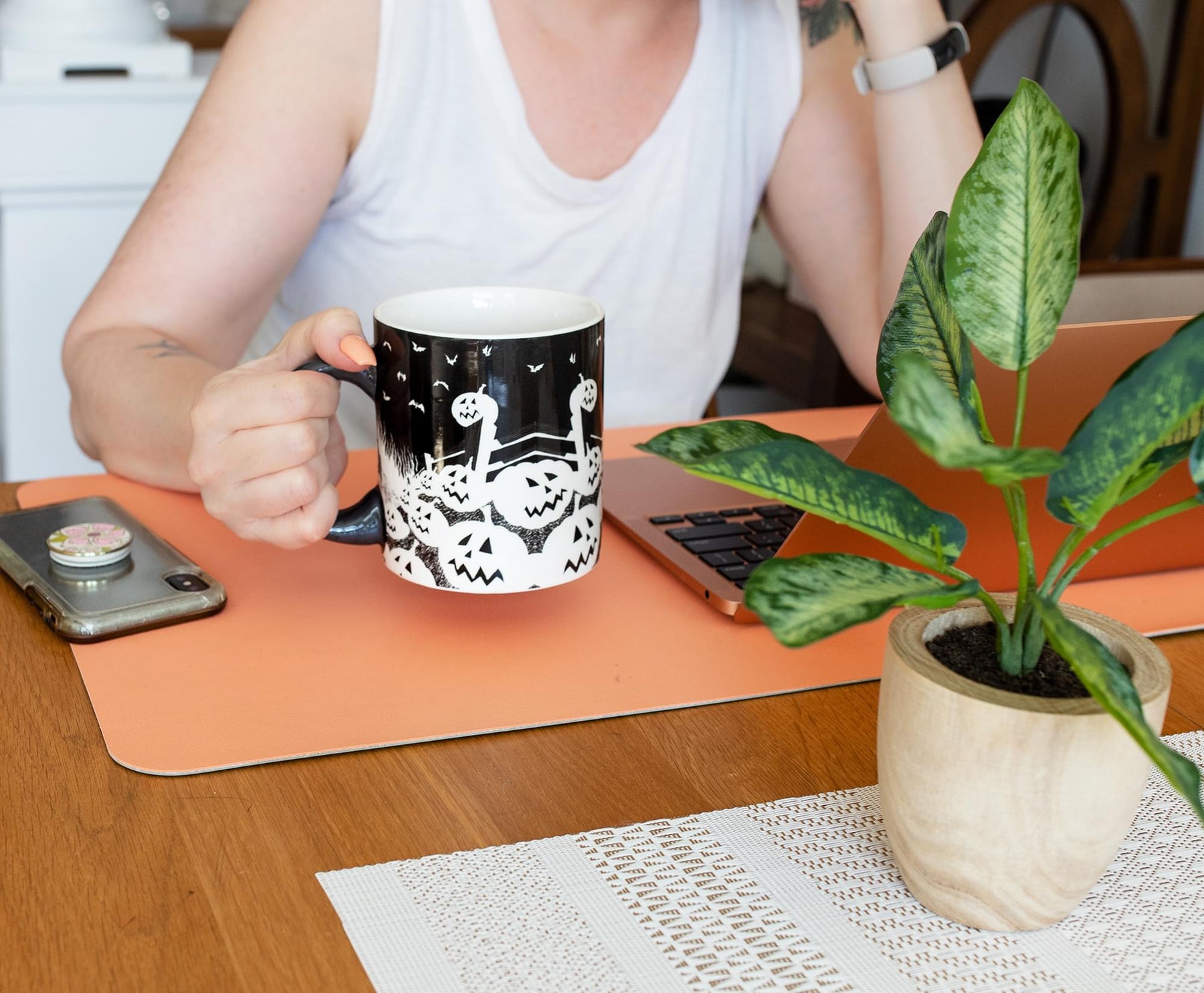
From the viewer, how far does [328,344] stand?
64 centimetres

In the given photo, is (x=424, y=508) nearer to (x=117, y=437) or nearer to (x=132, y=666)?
(x=132, y=666)

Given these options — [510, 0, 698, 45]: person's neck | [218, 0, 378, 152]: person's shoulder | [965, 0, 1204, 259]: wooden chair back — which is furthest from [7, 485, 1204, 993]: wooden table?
[965, 0, 1204, 259]: wooden chair back

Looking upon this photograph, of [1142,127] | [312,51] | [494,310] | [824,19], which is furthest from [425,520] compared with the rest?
[1142,127]

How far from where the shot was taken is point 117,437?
84cm

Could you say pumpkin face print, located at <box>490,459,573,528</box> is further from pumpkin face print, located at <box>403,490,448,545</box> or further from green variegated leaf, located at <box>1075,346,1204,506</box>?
green variegated leaf, located at <box>1075,346,1204,506</box>

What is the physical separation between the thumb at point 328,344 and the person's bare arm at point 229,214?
0.20 metres

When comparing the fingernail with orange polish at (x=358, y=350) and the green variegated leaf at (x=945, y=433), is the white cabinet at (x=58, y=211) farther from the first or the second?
the green variegated leaf at (x=945, y=433)

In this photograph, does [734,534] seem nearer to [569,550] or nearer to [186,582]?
[569,550]

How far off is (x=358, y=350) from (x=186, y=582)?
0.16 m

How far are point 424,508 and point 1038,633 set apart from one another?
0.95 ft

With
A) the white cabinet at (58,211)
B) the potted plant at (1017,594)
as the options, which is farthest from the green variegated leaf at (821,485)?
the white cabinet at (58,211)

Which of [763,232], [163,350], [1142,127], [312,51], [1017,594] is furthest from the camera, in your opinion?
[763,232]

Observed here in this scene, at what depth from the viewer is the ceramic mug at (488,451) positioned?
57 cm

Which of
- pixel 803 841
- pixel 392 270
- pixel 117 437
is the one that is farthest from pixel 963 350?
pixel 392 270
